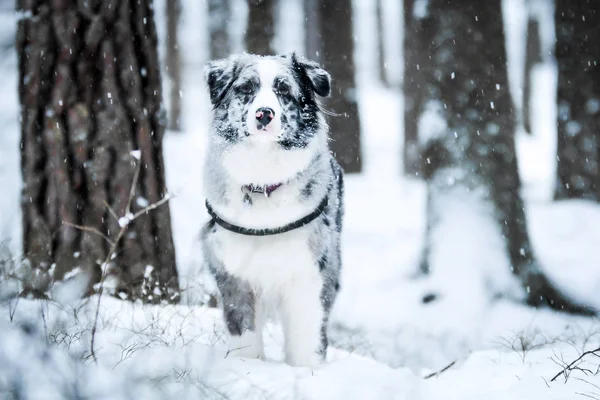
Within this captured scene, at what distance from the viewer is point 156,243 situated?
4.37m

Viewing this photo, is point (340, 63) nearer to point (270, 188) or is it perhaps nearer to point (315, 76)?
point (315, 76)

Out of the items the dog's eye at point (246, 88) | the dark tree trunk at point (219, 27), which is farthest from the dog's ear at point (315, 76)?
the dark tree trunk at point (219, 27)

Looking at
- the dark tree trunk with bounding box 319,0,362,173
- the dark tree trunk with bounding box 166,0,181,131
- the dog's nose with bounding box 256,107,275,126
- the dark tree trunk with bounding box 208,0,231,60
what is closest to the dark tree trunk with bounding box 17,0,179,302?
the dog's nose with bounding box 256,107,275,126

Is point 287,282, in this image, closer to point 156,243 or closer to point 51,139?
point 156,243

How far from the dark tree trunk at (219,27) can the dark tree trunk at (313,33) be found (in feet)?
9.86

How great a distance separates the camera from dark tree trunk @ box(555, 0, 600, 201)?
695 centimetres

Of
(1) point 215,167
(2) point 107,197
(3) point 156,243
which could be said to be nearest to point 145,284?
(3) point 156,243

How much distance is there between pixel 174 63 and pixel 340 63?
793cm

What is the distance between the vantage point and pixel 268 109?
2.98 m

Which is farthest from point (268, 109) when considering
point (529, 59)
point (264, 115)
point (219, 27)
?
point (529, 59)

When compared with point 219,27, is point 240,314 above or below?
below

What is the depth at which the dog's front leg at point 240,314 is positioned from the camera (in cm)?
321

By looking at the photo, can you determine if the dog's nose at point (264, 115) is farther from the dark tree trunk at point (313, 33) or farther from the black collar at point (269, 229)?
the dark tree trunk at point (313, 33)

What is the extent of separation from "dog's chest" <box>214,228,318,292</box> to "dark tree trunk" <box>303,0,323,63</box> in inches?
264
